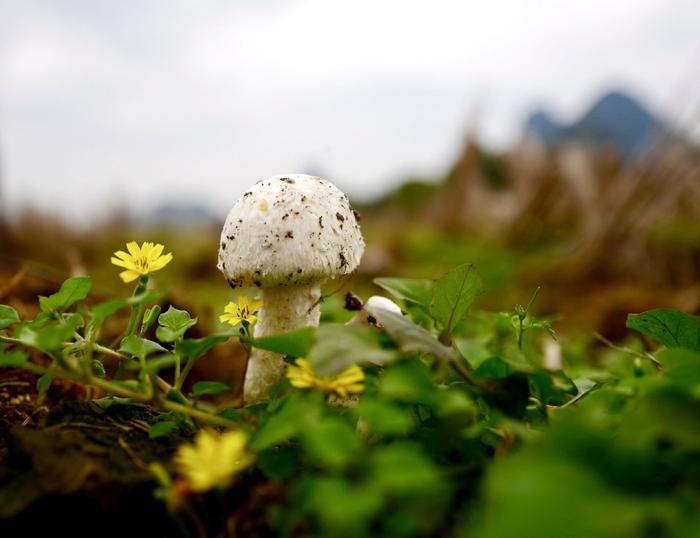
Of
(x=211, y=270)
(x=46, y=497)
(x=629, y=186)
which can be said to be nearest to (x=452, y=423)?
(x=46, y=497)

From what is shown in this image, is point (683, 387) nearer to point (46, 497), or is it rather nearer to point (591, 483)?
point (591, 483)

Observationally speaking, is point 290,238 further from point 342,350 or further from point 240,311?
point 342,350

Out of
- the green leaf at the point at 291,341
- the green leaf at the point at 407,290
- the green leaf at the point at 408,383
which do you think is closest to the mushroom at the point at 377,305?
the green leaf at the point at 407,290

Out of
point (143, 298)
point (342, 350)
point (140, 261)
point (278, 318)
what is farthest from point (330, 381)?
point (278, 318)

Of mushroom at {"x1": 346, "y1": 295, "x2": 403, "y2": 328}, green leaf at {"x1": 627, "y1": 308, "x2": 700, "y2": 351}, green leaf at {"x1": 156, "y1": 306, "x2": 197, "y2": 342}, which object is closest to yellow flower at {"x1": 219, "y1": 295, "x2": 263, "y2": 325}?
green leaf at {"x1": 156, "y1": 306, "x2": 197, "y2": 342}

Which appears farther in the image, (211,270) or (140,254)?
(211,270)
